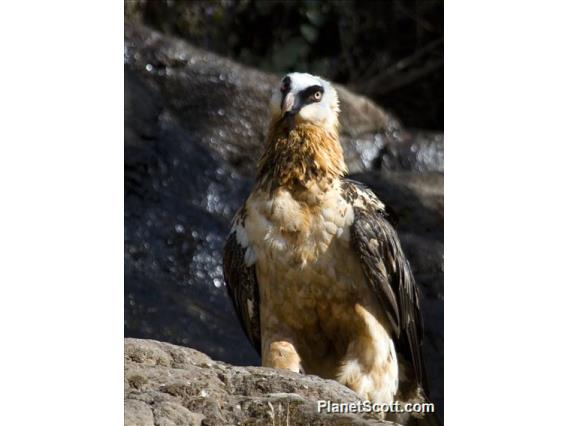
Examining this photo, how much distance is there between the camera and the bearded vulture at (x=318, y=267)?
23.3 feet

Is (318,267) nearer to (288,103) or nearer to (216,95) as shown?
(288,103)

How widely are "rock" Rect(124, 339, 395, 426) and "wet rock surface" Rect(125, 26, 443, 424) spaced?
210cm

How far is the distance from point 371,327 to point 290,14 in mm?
2426

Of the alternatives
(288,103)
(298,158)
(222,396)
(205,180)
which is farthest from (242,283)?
(205,180)

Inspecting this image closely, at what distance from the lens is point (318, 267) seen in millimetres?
7098

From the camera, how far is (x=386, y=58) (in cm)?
921

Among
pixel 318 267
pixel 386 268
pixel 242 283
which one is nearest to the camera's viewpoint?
pixel 318 267

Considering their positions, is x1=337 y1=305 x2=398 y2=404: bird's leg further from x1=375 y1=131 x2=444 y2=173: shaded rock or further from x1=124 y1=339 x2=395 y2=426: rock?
x1=375 y1=131 x2=444 y2=173: shaded rock

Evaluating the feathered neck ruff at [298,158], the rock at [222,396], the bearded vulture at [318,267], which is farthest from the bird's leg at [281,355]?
the rock at [222,396]

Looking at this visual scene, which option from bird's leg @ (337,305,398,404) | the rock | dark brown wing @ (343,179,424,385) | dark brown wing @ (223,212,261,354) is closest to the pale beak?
dark brown wing @ (343,179,424,385)

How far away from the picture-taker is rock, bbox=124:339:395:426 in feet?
18.4

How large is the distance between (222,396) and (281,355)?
1.41 meters

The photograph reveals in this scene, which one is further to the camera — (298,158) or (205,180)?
(205,180)
